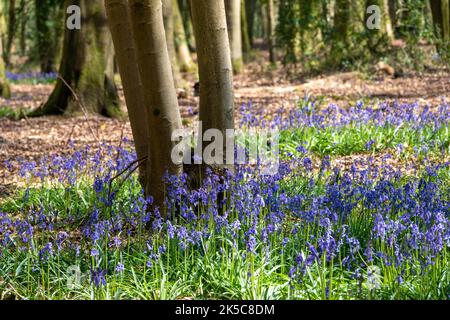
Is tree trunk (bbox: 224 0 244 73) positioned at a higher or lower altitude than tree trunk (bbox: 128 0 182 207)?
higher

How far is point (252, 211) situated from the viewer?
521 cm

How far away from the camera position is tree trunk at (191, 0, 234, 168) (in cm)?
568

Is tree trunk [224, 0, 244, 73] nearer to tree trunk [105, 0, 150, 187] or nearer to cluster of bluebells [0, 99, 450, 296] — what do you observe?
tree trunk [105, 0, 150, 187]

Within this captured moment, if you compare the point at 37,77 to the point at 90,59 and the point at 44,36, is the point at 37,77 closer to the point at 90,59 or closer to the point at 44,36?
the point at 44,36

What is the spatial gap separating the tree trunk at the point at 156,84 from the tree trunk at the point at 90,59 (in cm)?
596

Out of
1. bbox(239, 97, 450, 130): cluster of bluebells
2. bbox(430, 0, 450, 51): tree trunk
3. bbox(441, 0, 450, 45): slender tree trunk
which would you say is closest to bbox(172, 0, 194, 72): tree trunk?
bbox(430, 0, 450, 51): tree trunk

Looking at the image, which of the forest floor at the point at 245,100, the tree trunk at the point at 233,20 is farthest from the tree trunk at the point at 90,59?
the tree trunk at the point at 233,20

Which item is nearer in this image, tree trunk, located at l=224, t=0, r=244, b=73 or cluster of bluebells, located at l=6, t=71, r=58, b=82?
tree trunk, located at l=224, t=0, r=244, b=73

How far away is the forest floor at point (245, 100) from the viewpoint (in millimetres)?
9734

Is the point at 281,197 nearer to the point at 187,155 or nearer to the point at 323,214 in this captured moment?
the point at 323,214

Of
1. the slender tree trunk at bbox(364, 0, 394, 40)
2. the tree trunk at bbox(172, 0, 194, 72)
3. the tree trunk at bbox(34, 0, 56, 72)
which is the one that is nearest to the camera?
the slender tree trunk at bbox(364, 0, 394, 40)

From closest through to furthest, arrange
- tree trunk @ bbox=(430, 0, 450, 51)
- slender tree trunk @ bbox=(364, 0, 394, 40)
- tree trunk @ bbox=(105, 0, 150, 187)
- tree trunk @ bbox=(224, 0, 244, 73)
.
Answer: tree trunk @ bbox=(105, 0, 150, 187)
tree trunk @ bbox=(430, 0, 450, 51)
slender tree trunk @ bbox=(364, 0, 394, 40)
tree trunk @ bbox=(224, 0, 244, 73)

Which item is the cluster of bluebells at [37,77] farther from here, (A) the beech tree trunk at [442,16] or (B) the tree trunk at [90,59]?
(A) the beech tree trunk at [442,16]

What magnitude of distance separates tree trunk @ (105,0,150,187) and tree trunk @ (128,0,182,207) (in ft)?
1.75
